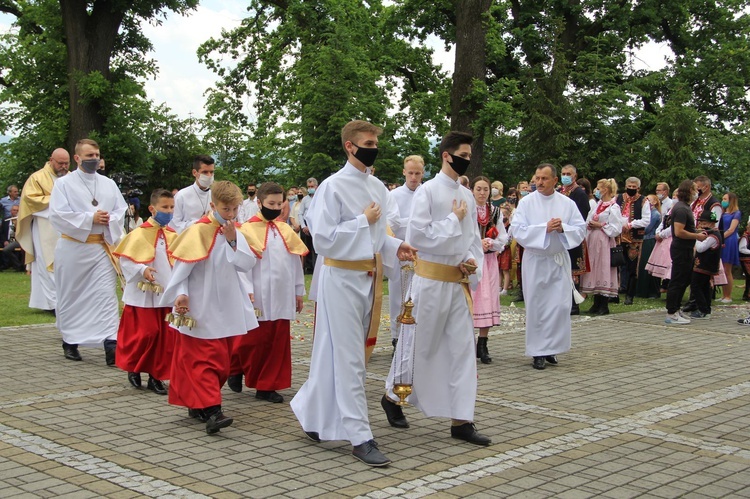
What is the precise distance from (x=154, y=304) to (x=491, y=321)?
3738 millimetres

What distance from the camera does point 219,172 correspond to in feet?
79.3

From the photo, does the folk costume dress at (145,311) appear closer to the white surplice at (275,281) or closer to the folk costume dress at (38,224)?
the white surplice at (275,281)

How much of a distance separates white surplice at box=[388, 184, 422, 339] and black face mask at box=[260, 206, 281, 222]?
5.91 ft

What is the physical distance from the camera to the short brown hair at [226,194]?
22.2 ft

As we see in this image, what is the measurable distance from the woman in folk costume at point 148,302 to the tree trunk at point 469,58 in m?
13.6

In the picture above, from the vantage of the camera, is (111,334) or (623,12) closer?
(111,334)

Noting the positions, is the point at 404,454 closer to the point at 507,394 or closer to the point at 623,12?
the point at 507,394

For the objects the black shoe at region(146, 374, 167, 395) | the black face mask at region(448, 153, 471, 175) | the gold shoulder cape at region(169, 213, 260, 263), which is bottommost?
the black shoe at region(146, 374, 167, 395)

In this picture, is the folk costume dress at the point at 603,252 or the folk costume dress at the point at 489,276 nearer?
the folk costume dress at the point at 489,276

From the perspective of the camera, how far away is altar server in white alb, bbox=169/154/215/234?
9055mm

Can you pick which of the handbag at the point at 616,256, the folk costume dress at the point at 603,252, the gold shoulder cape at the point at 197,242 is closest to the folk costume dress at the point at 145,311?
the gold shoulder cape at the point at 197,242

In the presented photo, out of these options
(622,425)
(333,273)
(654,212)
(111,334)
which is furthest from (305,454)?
(654,212)

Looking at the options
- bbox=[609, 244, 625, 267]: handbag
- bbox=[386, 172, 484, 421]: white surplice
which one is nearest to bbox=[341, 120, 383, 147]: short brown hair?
bbox=[386, 172, 484, 421]: white surplice

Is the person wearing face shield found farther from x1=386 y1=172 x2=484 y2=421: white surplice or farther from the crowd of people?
x1=386 y1=172 x2=484 y2=421: white surplice
